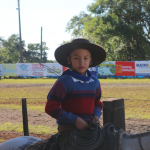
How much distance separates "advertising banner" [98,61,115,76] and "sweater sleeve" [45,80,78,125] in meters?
23.0

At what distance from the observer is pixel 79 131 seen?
1892 mm

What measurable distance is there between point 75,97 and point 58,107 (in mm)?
171

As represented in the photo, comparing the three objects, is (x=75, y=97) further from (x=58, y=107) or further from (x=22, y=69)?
(x=22, y=69)

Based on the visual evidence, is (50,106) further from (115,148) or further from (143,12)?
(143,12)

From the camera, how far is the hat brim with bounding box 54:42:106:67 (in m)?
2.10

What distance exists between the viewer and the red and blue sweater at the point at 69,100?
6.23 ft

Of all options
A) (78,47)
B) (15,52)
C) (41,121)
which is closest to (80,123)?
(78,47)

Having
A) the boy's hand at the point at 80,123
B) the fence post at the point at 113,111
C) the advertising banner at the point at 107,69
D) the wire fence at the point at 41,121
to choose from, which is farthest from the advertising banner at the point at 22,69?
the boy's hand at the point at 80,123

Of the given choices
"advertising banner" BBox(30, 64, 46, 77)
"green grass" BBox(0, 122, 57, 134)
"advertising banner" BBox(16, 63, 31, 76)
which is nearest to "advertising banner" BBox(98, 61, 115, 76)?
"advertising banner" BBox(30, 64, 46, 77)

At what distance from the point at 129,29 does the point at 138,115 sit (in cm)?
2503

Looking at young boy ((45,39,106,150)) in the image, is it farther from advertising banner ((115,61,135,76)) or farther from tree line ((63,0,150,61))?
tree line ((63,0,150,61))

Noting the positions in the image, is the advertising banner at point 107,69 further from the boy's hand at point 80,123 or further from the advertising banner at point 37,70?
the boy's hand at point 80,123

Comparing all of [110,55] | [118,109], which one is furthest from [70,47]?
[110,55]

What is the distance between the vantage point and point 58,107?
1909 millimetres
